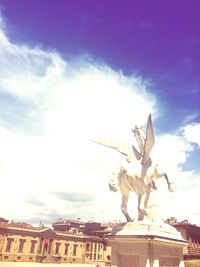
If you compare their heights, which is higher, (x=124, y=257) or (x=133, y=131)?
(x=133, y=131)

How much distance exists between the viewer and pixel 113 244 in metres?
5.66

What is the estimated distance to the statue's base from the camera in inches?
204

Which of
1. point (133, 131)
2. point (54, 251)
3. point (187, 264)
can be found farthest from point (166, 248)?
point (54, 251)

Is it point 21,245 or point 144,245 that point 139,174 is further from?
point 21,245

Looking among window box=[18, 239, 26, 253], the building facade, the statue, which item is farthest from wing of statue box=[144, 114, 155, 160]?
window box=[18, 239, 26, 253]

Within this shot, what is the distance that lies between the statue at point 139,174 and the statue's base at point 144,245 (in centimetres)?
35

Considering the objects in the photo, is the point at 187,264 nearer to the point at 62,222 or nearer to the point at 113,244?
the point at 113,244

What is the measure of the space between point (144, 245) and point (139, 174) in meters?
1.26

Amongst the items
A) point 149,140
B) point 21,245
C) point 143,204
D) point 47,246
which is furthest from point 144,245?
point 47,246

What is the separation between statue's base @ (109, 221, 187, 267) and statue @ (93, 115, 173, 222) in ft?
1.13

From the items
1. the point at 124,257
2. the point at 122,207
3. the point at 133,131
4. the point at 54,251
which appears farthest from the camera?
the point at 54,251

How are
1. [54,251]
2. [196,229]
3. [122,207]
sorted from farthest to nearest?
[54,251] < [196,229] < [122,207]

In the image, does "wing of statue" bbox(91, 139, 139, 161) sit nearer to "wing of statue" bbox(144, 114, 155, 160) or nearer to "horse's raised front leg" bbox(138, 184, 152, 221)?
"wing of statue" bbox(144, 114, 155, 160)

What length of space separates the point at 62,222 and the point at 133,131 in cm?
7863
